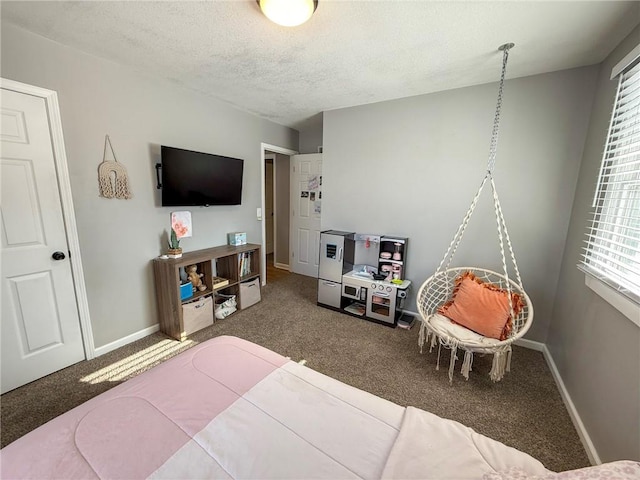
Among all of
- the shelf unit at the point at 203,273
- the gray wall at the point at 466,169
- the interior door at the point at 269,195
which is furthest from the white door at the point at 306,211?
the shelf unit at the point at 203,273

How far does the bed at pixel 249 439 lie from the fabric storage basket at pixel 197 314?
1478mm

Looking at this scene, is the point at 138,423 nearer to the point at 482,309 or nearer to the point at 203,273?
the point at 203,273

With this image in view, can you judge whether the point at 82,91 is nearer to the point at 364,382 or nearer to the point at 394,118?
the point at 394,118

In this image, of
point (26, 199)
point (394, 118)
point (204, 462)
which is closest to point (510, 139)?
point (394, 118)

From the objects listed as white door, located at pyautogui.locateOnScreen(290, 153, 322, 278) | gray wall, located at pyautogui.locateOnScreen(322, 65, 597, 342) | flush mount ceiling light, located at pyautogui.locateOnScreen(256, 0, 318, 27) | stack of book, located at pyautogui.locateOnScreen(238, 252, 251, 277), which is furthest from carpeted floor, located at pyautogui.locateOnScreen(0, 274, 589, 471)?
flush mount ceiling light, located at pyautogui.locateOnScreen(256, 0, 318, 27)

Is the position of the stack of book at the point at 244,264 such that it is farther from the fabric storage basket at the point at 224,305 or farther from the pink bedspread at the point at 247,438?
the pink bedspread at the point at 247,438

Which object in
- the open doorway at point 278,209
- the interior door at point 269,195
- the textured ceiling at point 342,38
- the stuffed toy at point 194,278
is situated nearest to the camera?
the textured ceiling at point 342,38

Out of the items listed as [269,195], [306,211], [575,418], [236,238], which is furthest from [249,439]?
[269,195]

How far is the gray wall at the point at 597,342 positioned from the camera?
125cm

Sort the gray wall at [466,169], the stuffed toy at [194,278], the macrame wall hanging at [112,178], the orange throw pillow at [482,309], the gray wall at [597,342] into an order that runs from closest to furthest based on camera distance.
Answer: the gray wall at [597,342], the orange throw pillow at [482,309], the macrame wall hanging at [112,178], the gray wall at [466,169], the stuffed toy at [194,278]

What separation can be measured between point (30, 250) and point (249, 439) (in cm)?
216

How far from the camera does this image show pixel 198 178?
2.75 m

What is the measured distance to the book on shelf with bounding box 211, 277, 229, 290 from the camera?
291 cm

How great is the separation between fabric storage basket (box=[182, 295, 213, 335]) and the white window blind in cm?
313
